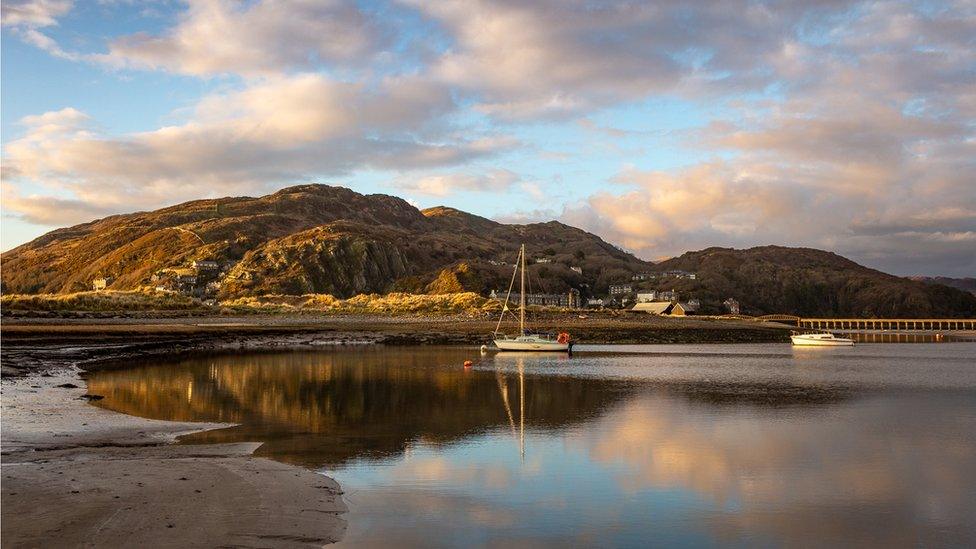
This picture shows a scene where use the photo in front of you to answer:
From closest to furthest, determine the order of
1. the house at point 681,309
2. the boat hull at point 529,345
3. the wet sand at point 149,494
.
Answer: the wet sand at point 149,494 < the boat hull at point 529,345 < the house at point 681,309

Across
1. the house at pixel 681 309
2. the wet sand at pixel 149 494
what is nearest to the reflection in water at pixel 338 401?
the wet sand at pixel 149 494

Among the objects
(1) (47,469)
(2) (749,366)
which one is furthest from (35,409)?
(2) (749,366)

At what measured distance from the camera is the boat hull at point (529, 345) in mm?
68250

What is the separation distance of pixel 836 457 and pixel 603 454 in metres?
6.18

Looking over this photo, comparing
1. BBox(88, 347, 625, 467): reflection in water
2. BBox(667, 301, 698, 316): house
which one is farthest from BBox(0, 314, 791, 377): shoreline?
Answer: BBox(667, 301, 698, 316): house

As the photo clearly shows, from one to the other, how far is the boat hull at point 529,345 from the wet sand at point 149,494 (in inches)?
1951

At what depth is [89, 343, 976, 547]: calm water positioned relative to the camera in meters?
13.3

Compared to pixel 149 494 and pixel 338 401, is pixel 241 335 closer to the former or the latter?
pixel 338 401

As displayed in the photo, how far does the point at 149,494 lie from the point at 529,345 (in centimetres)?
5649

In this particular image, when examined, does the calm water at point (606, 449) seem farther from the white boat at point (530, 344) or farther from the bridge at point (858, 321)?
the bridge at point (858, 321)

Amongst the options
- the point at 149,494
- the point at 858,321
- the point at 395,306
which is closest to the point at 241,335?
the point at 149,494

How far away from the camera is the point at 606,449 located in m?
20.7

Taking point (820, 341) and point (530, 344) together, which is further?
point (820, 341)

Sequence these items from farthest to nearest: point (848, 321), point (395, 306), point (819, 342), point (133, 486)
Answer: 1. point (848, 321)
2. point (395, 306)
3. point (819, 342)
4. point (133, 486)
